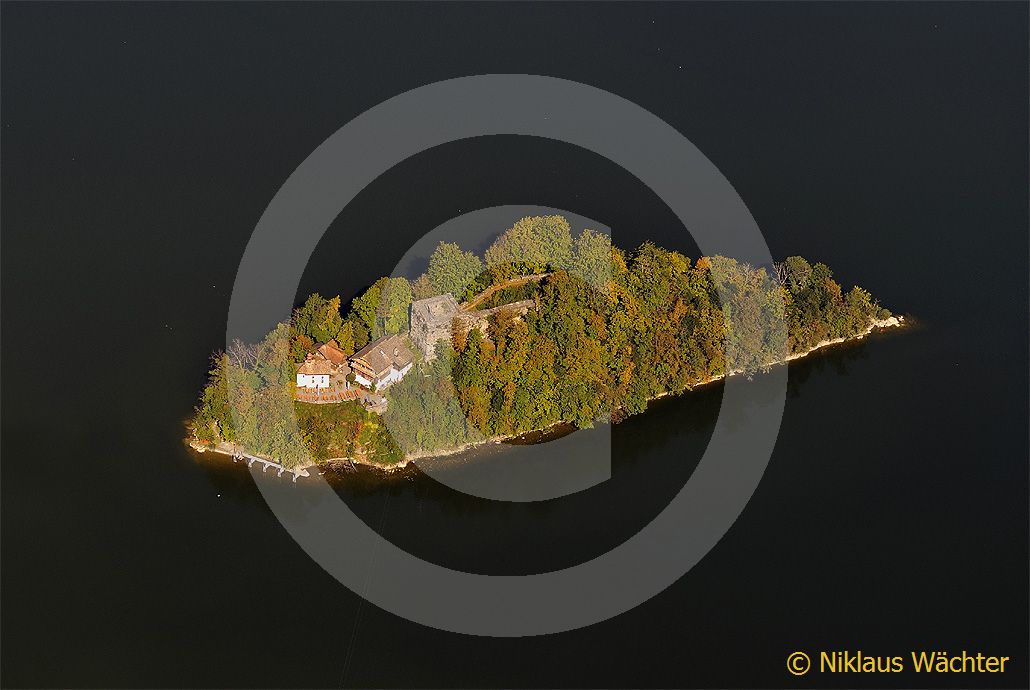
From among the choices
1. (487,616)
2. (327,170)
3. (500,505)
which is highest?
(327,170)

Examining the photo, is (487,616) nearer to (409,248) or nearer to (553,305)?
(553,305)

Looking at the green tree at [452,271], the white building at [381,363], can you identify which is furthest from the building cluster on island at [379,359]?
the green tree at [452,271]

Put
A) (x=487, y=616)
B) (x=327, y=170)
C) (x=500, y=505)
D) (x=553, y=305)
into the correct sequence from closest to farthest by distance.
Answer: (x=487, y=616), (x=500, y=505), (x=553, y=305), (x=327, y=170)

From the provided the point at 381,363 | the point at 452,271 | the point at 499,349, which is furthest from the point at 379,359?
the point at 452,271

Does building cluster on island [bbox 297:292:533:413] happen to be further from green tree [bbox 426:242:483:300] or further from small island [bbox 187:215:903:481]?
green tree [bbox 426:242:483:300]

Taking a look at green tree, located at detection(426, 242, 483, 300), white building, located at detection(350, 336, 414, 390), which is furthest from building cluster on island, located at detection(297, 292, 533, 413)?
green tree, located at detection(426, 242, 483, 300)

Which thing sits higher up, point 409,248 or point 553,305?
point 409,248

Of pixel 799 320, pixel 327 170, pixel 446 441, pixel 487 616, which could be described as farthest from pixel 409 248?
pixel 487 616
